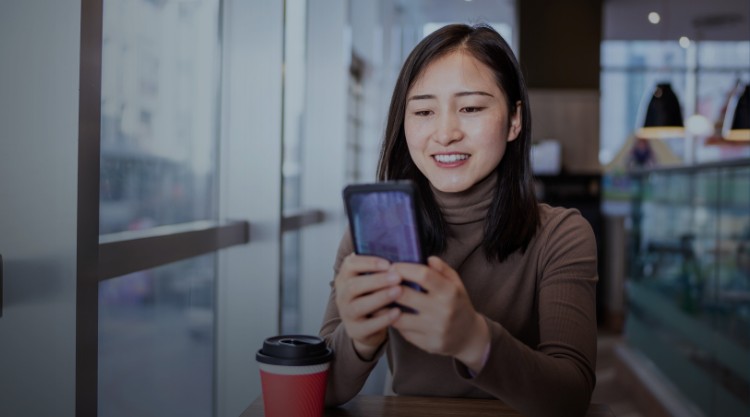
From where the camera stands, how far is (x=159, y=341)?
1961 mm

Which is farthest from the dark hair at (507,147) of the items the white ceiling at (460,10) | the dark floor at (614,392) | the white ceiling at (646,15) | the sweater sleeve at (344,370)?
the white ceiling at (460,10)

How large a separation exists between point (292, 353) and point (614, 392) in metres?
4.14

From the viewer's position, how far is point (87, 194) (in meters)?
1.18

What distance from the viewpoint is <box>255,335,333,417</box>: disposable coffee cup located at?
1048 mm

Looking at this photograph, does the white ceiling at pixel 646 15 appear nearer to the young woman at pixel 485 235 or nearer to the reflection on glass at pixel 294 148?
the reflection on glass at pixel 294 148

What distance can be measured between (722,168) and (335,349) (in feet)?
9.30

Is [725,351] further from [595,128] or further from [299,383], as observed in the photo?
[595,128]

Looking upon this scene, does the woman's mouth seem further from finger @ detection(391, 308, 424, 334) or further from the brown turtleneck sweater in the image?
finger @ detection(391, 308, 424, 334)

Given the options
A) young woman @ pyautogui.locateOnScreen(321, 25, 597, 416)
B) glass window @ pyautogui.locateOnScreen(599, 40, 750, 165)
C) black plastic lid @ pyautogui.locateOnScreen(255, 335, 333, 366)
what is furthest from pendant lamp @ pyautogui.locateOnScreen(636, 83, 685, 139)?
black plastic lid @ pyautogui.locateOnScreen(255, 335, 333, 366)

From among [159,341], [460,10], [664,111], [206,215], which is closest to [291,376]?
[159,341]

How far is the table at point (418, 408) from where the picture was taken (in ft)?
3.90

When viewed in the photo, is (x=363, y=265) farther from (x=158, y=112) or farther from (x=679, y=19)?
(x=679, y=19)

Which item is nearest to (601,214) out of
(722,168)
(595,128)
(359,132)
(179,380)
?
(595,128)

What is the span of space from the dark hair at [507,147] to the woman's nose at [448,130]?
0.33 feet
